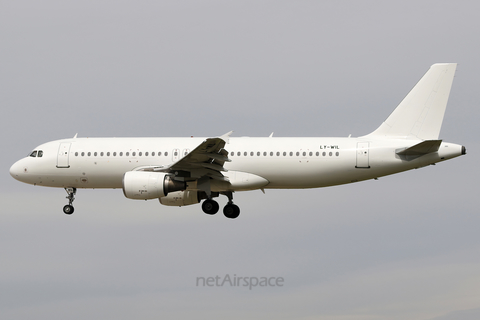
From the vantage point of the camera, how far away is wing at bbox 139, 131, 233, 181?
102 ft

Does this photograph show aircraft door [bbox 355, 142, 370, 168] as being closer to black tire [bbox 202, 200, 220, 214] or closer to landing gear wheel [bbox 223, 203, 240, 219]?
landing gear wheel [bbox 223, 203, 240, 219]

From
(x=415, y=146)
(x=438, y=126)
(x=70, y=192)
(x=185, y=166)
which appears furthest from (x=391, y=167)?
(x=70, y=192)

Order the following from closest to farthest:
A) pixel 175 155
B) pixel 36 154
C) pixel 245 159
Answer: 1. pixel 245 159
2. pixel 175 155
3. pixel 36 154

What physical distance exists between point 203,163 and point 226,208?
410 cm

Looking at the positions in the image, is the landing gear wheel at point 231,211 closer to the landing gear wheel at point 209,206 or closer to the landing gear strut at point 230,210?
A: the landing gear strut at point 230,210

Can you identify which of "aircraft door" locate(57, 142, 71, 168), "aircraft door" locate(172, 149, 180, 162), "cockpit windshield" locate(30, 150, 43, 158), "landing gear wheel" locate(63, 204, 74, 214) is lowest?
"landing gear wheel" locate(63, 204, 74, 214)

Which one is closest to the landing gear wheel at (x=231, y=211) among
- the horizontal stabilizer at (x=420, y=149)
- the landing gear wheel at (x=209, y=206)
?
the landing gear wheel at (x=209, y=206)

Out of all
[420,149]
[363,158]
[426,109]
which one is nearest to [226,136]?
[363,158]

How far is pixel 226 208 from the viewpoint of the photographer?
3544cm

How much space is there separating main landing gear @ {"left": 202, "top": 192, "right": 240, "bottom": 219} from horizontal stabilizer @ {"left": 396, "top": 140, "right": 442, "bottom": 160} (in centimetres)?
918

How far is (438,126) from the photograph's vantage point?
3362 cm

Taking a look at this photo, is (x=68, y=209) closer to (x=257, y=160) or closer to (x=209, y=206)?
(x=209, y=206)

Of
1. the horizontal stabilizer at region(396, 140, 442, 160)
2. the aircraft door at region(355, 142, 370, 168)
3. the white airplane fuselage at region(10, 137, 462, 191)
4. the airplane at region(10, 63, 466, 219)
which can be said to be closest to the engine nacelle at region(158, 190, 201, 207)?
the airplane at region(10, 63, 466, 219)

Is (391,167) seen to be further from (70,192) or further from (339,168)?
(70,192)
